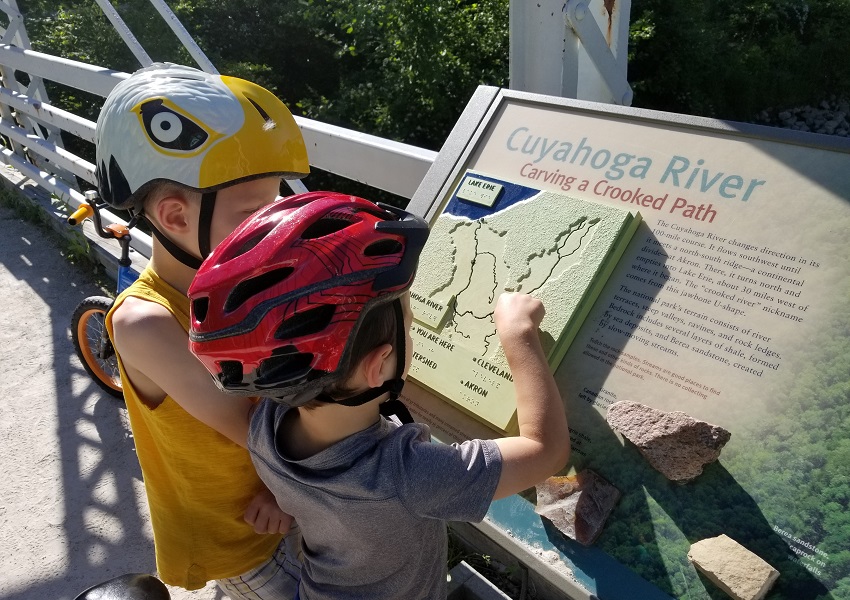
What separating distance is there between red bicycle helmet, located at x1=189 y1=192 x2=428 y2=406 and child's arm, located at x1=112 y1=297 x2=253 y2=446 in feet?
0.77

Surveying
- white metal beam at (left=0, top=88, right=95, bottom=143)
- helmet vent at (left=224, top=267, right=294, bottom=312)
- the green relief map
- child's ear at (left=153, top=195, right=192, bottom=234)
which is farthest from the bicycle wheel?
helmet vent at (left=224, top=267, right=294, bottom=312)

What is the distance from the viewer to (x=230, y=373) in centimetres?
140

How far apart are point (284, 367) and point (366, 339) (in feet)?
0.57

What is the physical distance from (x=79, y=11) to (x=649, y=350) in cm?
930

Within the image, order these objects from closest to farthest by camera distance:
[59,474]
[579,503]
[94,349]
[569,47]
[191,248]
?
[579,503] < [191,248] < [569,47] < [59,474] < [94,349]

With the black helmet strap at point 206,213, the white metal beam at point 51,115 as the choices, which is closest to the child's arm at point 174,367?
the black helmet strap at point 206,213

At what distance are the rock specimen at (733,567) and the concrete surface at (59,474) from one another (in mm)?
2301

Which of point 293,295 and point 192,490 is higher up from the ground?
point 293,295

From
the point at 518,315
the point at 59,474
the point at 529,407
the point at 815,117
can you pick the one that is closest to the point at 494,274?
the point at 518,315

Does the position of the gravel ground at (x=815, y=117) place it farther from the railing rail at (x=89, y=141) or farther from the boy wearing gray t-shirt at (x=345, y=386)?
the boy wearing gray t-shirt at (x=345, y=386)

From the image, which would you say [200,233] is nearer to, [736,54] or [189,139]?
[189,139]

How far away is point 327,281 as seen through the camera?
4.34 ft

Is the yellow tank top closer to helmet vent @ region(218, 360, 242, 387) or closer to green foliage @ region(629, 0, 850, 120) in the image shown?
helmet vent @ region(218, 360, 242, 387)

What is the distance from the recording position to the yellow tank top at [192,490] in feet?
5.91
